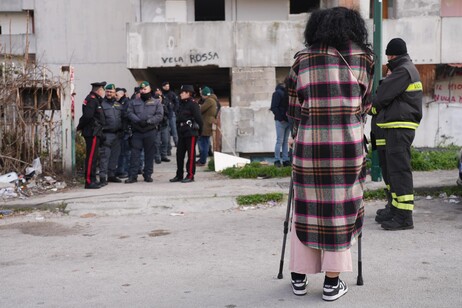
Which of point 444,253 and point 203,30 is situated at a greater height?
point 203,30

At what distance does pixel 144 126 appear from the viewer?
11.0 meters

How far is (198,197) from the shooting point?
9000mm

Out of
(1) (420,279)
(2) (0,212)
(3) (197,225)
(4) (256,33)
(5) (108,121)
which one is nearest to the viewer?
(1) (420,279)

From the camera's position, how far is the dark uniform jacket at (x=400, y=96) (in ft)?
22.0

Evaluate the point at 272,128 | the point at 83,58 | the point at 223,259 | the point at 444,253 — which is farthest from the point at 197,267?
the point at 83,58

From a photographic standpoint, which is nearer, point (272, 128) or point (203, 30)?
point (272, 128)

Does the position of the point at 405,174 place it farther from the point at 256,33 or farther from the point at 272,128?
the point at 256,33

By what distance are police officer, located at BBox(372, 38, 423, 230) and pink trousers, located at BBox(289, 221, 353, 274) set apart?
2507mm

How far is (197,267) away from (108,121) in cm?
564

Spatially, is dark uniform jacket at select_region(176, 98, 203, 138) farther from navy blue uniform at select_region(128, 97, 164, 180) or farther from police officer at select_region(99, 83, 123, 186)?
police officer at select_region(99, 83, 123, 186)

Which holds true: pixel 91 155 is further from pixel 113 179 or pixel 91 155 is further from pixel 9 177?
pixel 9 177

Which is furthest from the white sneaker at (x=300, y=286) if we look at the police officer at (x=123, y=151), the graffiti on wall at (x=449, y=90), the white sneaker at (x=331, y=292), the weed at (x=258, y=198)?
the graffiti on wall at (x=449, y=90)

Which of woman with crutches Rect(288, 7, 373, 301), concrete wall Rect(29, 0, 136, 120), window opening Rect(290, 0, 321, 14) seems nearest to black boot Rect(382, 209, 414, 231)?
woman with crutches Rect(288, 7, 373, 301)

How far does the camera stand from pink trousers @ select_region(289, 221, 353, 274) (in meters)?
4.53
